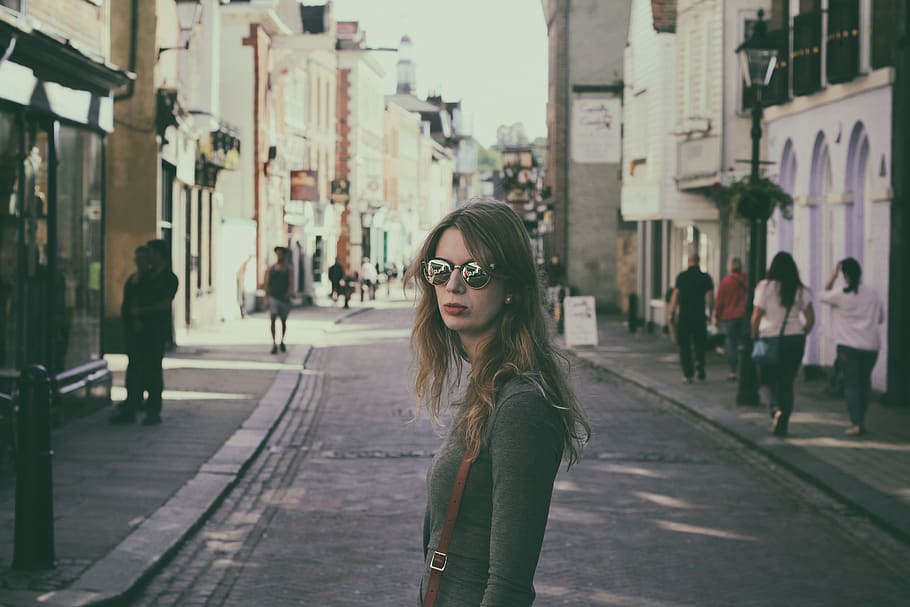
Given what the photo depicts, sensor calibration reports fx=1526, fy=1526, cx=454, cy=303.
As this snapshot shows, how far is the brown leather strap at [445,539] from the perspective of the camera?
321 centimetres

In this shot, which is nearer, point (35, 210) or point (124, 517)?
point (124, 517)

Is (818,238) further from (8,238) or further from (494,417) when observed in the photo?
(494,417)

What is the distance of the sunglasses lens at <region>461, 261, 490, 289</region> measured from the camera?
3297 millimetres

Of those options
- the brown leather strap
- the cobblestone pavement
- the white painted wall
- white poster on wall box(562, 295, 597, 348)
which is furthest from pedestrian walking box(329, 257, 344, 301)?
the brown leather strap

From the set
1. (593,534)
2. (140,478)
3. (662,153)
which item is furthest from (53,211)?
(662,153)

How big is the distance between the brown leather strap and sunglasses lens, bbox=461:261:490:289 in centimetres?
38

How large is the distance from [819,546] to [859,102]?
41.7 ft

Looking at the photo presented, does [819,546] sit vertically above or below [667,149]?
below

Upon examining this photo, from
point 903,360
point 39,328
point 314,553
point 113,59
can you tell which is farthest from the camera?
point 113,59

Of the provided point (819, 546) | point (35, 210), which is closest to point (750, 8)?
point (35, 210)

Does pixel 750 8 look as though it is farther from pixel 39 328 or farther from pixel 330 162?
pixel 330 162

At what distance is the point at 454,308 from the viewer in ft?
11.0

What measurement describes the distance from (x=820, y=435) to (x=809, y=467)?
2538 millimetres

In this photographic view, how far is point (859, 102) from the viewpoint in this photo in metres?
21.0
